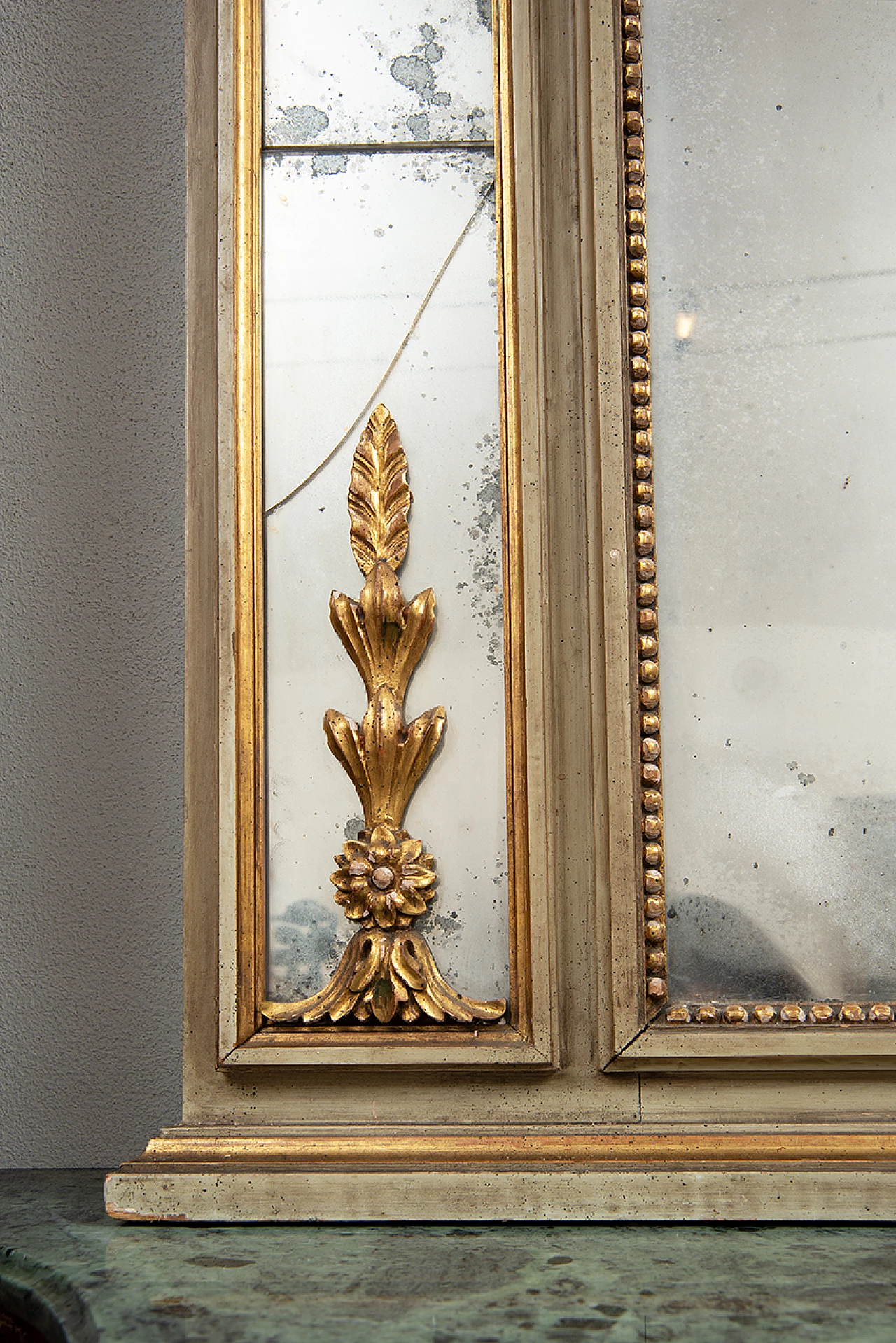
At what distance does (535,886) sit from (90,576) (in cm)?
45

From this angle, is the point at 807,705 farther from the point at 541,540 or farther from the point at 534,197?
the point at 534,197

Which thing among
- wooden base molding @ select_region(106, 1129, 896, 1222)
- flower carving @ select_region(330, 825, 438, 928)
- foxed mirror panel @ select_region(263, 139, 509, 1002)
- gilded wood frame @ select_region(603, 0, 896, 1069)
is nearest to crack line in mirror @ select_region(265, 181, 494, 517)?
foxed mirror panel @ select_region(263, 139, 509, 1002)

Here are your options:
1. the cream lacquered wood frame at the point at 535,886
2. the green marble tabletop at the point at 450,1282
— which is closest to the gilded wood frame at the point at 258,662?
the cream lacquered wood frame at the point at 535,886

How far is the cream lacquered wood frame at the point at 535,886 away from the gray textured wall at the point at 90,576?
142mm

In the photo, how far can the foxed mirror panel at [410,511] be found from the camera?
76 cm

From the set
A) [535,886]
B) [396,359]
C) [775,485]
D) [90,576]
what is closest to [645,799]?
[535,886]

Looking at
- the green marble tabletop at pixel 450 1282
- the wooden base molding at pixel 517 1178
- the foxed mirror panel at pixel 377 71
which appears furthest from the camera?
the foxed mirror panel at pixel 377 71

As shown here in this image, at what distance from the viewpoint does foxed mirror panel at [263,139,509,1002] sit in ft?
2.49

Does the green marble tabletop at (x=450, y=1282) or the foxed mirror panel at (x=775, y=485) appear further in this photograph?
the foxed mirror panel at (x=775, y=485)

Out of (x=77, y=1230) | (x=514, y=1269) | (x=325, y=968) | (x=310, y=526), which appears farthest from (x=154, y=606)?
(x=514, y=1269)

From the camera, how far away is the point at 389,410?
0.79m

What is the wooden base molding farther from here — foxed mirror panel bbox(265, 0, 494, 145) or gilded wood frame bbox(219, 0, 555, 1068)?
foxed mirror panel bbox(265, 0, 494, 145)

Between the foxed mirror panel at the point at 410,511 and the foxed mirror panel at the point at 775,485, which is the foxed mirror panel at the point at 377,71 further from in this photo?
the foxed mirror panel at the point at 775,485

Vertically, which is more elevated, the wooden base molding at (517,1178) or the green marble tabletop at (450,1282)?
the wooden base molding at (517,1178)
